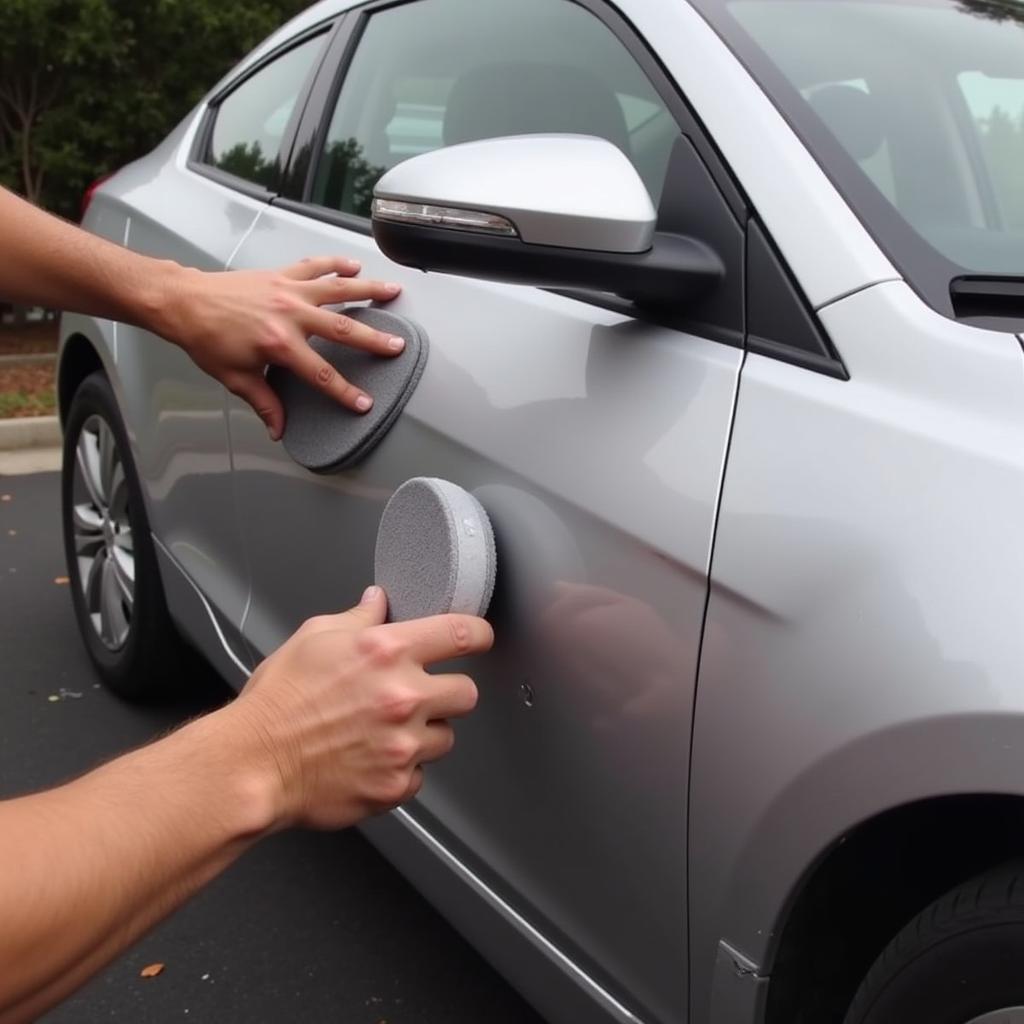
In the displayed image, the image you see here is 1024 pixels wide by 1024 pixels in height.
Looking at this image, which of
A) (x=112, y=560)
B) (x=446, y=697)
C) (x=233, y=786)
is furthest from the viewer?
(x=112, y=560)

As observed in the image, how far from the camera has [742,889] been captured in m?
1.20

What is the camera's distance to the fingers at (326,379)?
1697mm

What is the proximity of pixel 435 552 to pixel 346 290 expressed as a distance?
542mm

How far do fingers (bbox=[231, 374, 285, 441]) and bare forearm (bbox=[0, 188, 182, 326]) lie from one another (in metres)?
0.22

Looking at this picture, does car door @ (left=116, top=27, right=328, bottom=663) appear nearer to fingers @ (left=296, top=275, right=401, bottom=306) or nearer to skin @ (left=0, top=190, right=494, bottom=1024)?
fingers @ (left=296, top=275, right=401, bottom=306)

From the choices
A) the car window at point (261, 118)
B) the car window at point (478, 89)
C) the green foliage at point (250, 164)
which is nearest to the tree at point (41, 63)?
the car window at point (261, 118)

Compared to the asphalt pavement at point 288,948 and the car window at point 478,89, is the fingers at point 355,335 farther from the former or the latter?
the asphalt pavement at point 288,948

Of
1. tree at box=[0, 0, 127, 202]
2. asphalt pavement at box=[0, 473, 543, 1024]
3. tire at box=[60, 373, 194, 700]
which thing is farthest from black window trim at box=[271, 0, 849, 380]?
tree at box=[0, 0, 127, 202]

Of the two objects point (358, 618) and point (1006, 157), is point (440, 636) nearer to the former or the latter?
point (358, 618)

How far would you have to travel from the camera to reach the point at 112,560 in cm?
304

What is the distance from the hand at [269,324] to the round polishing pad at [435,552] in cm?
28

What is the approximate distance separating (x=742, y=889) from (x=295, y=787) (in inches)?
17.1

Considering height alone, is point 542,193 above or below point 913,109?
below

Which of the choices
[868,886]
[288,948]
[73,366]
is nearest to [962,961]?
[868,886]
